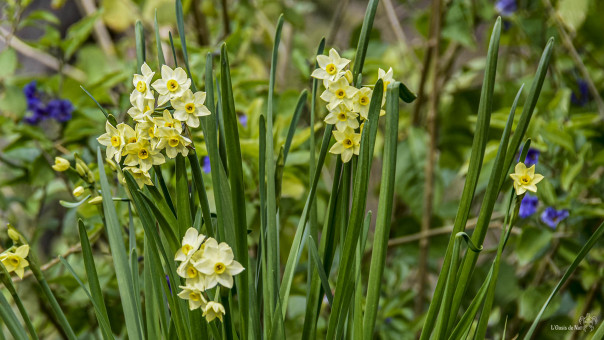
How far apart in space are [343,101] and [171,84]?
0.47 feet

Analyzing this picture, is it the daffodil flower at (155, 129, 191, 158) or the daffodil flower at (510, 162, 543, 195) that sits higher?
the daffodil flower at (155, 129, 191, 158)

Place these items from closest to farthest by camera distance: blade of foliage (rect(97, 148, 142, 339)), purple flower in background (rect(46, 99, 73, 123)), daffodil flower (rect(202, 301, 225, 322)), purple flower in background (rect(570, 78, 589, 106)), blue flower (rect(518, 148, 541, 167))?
daffodil flower (rect(202, 301, 225, 322)), blade of foliage (rect(97, 148, 142, 339)), blue flower (rect(518, 148, 541, 167)), purple flower in background (rect(46, 99, 73, 123)), purple flower in background (rect(570, 78, 589, 106))

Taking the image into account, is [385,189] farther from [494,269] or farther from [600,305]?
[600,305]

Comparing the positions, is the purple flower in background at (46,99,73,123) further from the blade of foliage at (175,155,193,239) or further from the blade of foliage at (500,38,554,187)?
the blade of foliage at (500,38,554,187)

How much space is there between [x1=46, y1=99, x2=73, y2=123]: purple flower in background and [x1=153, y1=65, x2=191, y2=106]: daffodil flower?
67 centimetres

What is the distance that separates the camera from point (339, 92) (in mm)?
533

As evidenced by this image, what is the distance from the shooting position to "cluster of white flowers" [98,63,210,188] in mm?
497

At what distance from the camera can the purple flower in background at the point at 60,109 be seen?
1103 millimetres

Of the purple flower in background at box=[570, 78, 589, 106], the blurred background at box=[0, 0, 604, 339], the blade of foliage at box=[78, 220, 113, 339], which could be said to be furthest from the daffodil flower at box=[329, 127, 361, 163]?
the purple flower in background at box=[570, 78, 589, 106]

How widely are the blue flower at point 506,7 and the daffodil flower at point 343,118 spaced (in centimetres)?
96

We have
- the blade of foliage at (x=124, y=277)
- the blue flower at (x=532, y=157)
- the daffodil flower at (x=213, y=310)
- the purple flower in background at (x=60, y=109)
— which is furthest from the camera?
the purple flower in background at (x=60, y=109)

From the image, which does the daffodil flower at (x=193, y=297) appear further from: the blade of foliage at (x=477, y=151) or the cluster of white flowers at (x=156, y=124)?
the blade of foliage at (x=477, y=151)

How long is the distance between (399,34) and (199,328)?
42.9 inches

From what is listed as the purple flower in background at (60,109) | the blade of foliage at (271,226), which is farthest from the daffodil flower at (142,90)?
the purple flower in background at (60,109)
